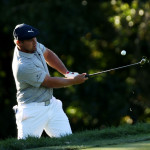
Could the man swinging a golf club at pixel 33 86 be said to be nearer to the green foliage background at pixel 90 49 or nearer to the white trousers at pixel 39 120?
the white trousers at pixel 39 120

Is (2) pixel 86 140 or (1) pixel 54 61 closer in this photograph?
Answer: (2) pixel 86 140

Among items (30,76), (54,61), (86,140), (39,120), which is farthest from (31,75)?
(86,140)

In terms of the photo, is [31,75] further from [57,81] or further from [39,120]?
[39,120]

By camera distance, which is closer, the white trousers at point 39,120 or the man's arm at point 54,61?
the white trousers at point 39,120

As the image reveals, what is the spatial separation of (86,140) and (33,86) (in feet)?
3.31

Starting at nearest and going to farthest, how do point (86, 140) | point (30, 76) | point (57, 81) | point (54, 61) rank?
1. point (86, 140)
2. point (30, 76)
3. point (57, 81)
4. point (54, 61)

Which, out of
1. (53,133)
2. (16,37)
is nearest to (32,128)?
(53,133)

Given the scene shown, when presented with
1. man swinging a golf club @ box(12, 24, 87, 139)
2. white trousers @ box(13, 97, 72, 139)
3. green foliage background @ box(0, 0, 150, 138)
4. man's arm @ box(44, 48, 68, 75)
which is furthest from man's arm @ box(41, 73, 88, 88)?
green foliage background @ box(0, 0, 150, 138)

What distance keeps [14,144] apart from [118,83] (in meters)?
12.5

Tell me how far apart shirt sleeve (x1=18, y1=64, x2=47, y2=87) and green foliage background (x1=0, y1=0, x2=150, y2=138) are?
9.21 meters

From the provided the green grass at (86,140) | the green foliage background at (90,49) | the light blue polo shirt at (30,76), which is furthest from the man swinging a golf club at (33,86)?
the green foliage background at (90,49)

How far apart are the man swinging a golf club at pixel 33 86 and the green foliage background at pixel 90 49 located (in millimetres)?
9043

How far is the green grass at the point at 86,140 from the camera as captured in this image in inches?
273

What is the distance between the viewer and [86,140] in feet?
24.1
